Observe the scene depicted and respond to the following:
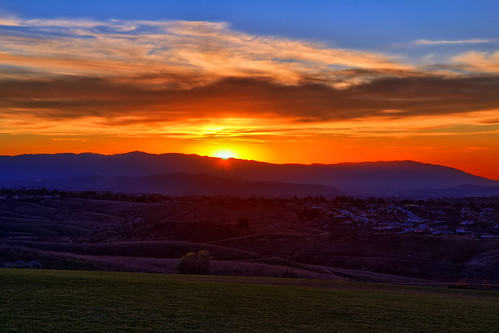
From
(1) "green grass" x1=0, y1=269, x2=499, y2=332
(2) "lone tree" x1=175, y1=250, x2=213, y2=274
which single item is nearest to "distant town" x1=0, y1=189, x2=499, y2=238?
(2) "lone tree" x1=175, y1=250, x2=213, y2=274

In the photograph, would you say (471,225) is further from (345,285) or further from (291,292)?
(291,292)

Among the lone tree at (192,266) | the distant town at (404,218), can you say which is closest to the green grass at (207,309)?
the lone tree at (192,266)

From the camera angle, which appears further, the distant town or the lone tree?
the distant town

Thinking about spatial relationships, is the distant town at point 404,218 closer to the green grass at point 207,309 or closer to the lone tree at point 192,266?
the lone tree at point 192,266

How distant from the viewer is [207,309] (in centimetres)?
1425

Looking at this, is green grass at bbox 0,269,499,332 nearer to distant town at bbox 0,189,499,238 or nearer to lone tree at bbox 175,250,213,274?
lone tree at bbox 175,250,213,274

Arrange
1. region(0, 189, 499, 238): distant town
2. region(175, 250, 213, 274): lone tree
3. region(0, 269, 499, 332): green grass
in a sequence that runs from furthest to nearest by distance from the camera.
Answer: region(0, 189, 499, 238): distant town
region(175, 250, 213, 274): lone tree
region(0, 269, 499, 332): green grass

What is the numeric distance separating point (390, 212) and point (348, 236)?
37057mm

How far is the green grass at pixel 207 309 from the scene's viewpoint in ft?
39.4

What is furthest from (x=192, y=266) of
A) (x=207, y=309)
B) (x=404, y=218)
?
(x=404, y=218)

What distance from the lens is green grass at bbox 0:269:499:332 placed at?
12.0 metres

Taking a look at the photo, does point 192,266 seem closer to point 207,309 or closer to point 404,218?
point 207,309

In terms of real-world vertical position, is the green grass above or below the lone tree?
above

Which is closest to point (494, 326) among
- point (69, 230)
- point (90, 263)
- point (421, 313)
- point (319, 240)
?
point (421, 313)
